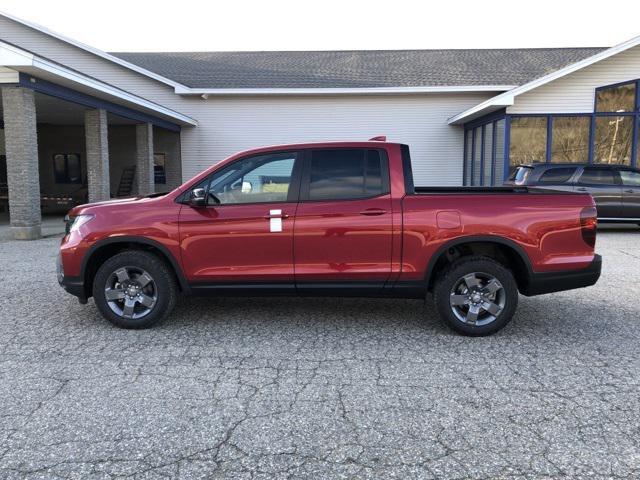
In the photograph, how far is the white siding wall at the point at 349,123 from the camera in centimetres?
2028

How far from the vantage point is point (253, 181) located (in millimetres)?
4980

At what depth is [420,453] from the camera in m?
2.83

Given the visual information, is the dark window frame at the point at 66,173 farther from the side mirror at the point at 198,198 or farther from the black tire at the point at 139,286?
the side mirror at the point at 198,198

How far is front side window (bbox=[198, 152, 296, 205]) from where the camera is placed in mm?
4934

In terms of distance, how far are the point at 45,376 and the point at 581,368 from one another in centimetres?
402

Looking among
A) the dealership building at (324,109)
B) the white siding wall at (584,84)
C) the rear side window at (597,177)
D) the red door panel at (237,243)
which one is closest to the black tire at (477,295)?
the red door panel at (237,243)

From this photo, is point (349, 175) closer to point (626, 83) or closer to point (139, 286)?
point (139, 286)

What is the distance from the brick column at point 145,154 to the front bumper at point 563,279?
619 inches

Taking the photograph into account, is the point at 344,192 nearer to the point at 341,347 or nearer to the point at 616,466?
the point at 341,347

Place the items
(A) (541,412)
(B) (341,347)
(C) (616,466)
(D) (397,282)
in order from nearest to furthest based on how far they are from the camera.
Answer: (C) (616,466) < (A) (541,412) < (B) (341,347) < (D) (397,282)

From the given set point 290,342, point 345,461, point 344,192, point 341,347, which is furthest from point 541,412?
point 344,192

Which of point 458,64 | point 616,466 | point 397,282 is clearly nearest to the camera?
point 616,466

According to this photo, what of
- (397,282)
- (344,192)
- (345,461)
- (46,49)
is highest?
(46,49)

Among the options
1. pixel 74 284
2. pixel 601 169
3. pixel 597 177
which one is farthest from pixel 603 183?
pixel 74 284
